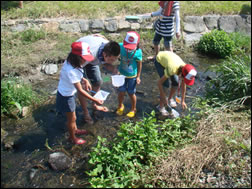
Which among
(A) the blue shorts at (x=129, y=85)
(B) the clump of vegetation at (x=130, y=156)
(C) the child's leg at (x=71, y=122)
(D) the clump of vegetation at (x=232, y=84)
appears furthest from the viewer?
(D) the clump of vegetation at (x=232, y=84)

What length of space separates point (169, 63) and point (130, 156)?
1579mm

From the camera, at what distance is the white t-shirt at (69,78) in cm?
296

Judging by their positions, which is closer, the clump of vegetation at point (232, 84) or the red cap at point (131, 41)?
the red cap at point (131, 41)

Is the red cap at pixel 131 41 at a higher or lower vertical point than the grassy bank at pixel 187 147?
higher

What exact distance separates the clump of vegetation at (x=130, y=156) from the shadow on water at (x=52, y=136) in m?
0.33

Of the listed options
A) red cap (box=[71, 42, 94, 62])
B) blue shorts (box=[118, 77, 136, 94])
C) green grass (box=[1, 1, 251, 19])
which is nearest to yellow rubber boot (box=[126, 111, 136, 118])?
blue shorts (box=[118, 77, 136, 94])

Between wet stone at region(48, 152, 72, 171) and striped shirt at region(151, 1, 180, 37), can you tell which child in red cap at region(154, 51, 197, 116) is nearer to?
striped shirt at region(151, 1, 180, 37)

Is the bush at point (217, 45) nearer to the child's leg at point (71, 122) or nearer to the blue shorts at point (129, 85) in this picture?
the blue shorts at point (129, 85)

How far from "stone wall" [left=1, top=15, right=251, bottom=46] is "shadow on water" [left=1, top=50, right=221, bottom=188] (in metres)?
2.02

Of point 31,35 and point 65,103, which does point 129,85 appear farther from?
point 31,35

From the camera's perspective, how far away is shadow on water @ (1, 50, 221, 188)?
121 inches

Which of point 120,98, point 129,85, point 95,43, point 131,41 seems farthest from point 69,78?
point 120,98

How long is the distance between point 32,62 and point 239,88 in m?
4.06

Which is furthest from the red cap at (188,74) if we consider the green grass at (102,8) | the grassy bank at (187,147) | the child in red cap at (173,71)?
the green grass at (102,8)
